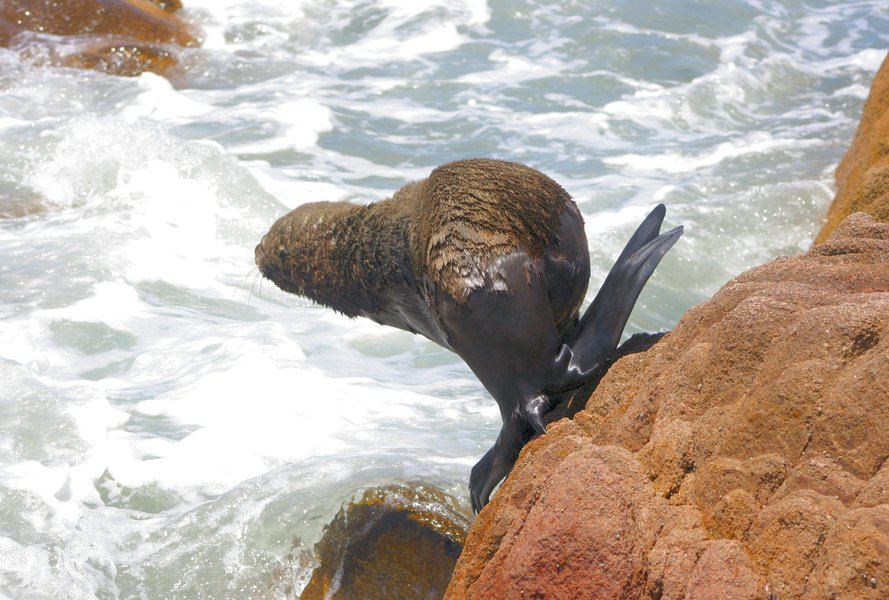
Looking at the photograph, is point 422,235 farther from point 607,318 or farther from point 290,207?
point 290,207

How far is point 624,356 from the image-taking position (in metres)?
4.33

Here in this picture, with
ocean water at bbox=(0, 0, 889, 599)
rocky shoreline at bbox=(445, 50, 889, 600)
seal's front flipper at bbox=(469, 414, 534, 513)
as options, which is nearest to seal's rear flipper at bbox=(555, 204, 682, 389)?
seal's front flipper at bbox=(469, 414, 534, 513)

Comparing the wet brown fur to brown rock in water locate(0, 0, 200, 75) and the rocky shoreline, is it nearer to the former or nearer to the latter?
the rocky shoreline

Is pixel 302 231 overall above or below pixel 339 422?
above

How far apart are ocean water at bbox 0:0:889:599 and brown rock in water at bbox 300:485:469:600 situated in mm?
151

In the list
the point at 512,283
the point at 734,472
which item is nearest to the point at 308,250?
the point at 512,283

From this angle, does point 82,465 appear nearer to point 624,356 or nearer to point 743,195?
point 624,356

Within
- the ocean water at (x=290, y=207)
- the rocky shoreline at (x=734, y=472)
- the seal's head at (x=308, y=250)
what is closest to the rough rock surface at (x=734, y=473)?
the rocky shoreline at (x=734, y=472)

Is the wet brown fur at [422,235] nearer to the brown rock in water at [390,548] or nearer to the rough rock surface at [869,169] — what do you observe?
the brown rock in water at [390,548]

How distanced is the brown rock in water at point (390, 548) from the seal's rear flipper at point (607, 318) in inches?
37.5

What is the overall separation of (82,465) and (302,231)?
6.25 ft

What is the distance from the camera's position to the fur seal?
451 cm

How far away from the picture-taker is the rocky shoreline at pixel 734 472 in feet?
9.02

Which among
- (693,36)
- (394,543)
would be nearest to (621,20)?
(693,36)
